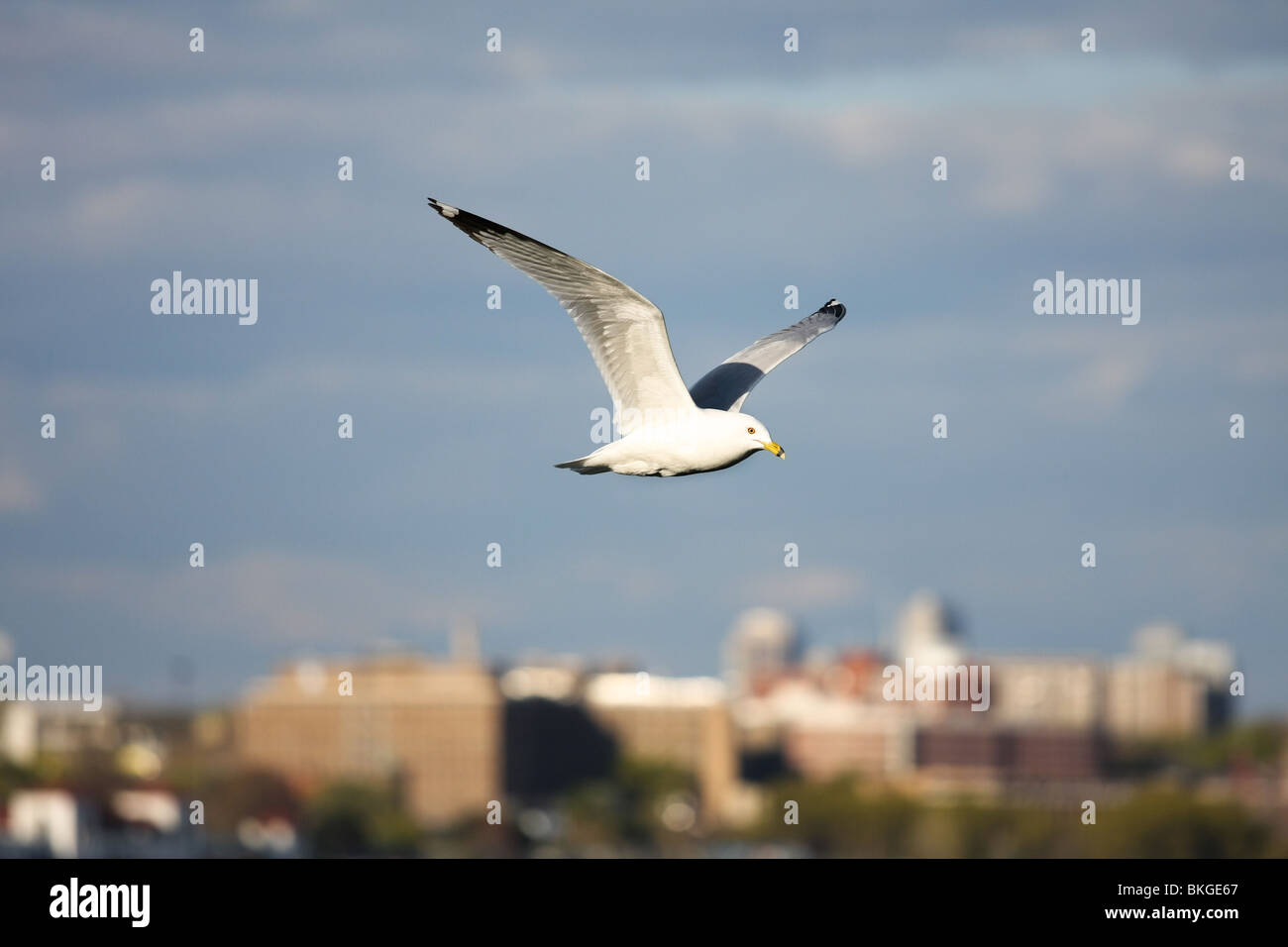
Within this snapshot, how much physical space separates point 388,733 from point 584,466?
107 m

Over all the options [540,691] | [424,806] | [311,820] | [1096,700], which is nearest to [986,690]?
[1096,700]

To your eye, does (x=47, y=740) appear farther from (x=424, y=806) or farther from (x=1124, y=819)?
(x=1124, y=819)

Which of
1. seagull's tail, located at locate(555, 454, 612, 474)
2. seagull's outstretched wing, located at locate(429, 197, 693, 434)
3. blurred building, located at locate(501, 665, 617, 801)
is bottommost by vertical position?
blurred building, located at locate(501, 665, 617, 801)

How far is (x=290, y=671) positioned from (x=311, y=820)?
53.9 feet

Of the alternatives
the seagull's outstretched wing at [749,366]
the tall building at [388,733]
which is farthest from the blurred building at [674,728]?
the seagull's outstretched wing at [749,366]

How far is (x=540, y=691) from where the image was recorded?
132 meters

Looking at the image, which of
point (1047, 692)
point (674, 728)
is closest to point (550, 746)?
point (674, 728)

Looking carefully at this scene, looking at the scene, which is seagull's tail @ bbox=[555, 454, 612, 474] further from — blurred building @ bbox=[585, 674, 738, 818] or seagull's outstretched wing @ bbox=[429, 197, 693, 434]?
blurred building @ bbox=[585, 674, 738, 818]

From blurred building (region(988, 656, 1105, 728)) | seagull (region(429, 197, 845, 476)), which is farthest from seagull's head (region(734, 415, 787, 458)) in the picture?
blurred building (region(988, 656, 1105, 728))

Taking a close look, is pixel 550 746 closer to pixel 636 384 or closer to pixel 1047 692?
pixel 1047 692

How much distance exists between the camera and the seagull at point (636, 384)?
16609 millimetres

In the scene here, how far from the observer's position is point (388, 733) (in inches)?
4811

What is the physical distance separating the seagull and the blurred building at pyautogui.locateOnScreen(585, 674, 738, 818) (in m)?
106

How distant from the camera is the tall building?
11812 centimetres
